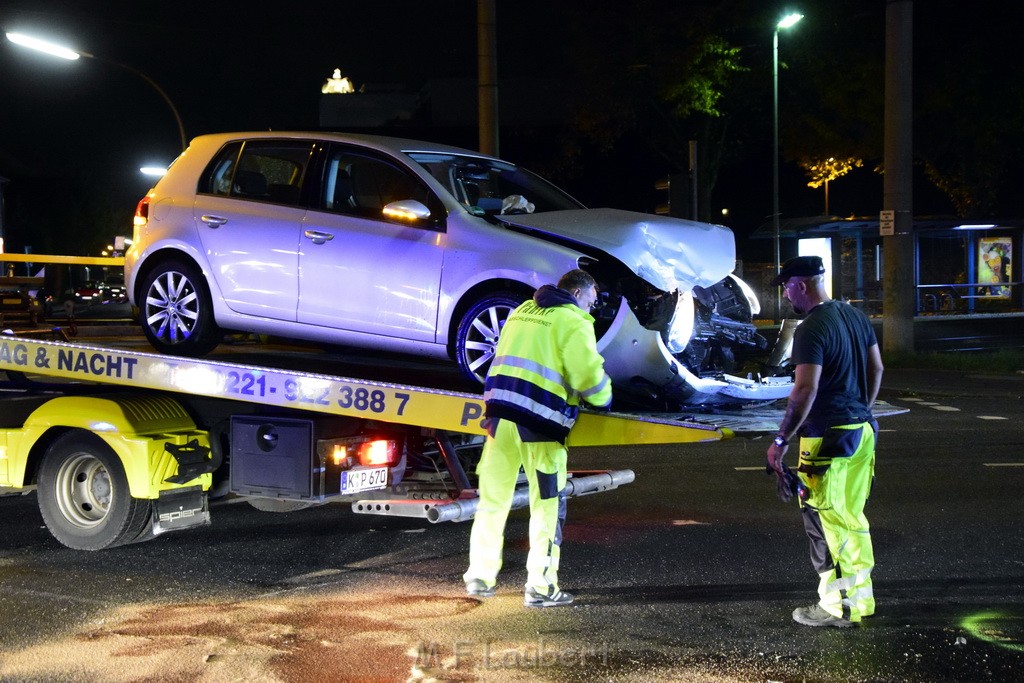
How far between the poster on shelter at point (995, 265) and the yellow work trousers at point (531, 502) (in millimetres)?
28471

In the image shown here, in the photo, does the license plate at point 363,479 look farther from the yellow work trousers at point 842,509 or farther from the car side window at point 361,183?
the yellow work trousers at point 842,509

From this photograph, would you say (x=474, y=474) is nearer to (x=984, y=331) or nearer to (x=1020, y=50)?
(x=984, y=331)

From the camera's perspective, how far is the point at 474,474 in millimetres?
7938

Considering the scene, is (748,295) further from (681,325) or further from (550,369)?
(550,369)

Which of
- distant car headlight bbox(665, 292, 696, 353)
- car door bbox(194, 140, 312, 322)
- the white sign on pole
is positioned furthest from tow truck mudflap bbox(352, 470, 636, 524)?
the white sign on pole

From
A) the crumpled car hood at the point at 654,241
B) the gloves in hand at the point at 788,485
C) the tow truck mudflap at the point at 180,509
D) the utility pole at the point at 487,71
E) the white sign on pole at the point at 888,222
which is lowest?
the tow truck mudflap at the point at 180,509

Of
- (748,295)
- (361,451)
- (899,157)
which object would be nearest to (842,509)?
(748,295)

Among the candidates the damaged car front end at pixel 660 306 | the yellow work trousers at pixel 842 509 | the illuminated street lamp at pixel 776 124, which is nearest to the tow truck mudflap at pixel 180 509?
the damaged car front end at pixel 660 306

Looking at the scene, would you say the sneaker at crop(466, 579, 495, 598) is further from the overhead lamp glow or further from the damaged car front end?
the overhead lamp glow

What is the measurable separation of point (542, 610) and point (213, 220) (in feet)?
10.9

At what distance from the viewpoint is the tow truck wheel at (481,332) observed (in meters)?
6.75

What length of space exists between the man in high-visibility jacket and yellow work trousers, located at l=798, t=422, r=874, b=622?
42.2 inches

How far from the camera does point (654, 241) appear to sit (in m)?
6.61

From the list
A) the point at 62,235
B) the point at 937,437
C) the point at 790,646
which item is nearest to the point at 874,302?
the point at 937,437
